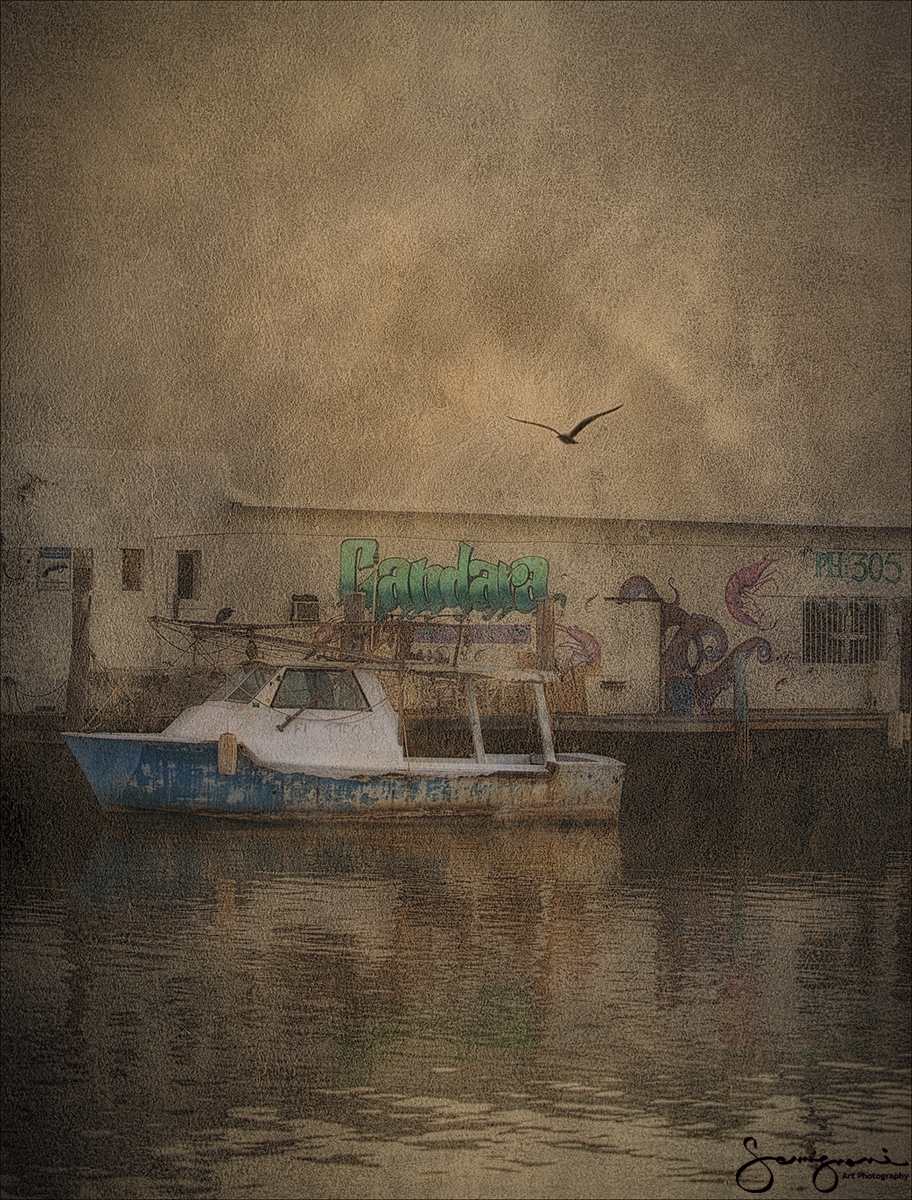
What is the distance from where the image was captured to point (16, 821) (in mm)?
3012

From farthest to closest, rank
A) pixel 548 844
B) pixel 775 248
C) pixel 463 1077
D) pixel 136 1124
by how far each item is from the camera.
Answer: pixel 548 844, pixel 775 248, pixel 463 1077, pixel 136 1124

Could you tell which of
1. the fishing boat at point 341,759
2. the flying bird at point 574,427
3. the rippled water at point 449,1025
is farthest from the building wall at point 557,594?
the rippled water at point 449,1025

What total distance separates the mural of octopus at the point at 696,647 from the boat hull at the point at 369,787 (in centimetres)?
37

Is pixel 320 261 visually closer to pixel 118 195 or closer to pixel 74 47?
pixel 118 195

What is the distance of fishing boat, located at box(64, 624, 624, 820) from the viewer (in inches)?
151

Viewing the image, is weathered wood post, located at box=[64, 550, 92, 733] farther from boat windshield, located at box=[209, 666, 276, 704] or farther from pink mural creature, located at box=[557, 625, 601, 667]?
pink mural creature, located at box=[557, 625, 601, 667]

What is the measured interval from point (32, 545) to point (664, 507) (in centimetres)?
163

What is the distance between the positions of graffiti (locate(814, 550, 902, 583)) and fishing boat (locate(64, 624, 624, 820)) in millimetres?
875

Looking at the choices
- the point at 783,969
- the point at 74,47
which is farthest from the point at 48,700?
the point at 783,969

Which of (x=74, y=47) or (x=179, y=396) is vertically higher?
(x=74, y=47)

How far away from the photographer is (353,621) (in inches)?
143

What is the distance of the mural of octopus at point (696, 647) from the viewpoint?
12.2 ft

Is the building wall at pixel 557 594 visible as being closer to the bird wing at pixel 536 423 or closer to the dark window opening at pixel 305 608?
the dark window opening at pixel 305 608

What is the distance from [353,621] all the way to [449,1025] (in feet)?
4.11
